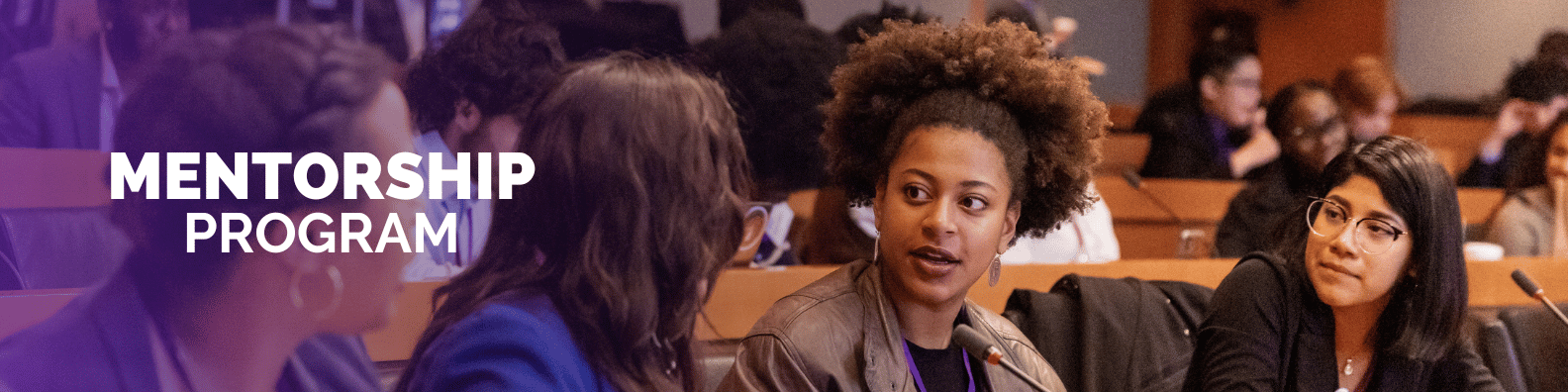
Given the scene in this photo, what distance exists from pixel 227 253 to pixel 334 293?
139 mm

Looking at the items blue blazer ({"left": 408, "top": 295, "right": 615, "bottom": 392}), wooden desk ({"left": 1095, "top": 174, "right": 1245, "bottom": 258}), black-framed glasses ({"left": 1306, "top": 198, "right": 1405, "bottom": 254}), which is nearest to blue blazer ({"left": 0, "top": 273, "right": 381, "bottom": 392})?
blue blazer ({"left": 408, "top": 295, "right": 615, "bottom": 392})

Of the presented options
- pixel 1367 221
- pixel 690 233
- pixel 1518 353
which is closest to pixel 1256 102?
pixel 1518 353

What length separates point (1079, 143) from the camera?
143 cm

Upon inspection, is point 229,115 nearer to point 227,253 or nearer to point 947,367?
point 227,253

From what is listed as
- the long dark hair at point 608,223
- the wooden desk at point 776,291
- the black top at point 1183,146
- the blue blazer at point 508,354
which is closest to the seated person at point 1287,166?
the wooden desk at point 776,291

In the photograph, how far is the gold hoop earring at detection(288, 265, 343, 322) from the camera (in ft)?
4.57

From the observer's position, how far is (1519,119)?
326 cm

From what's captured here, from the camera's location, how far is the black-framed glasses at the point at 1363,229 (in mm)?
1546

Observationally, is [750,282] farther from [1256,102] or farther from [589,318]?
[1256,102]

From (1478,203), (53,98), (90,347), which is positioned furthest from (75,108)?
(1478,203)

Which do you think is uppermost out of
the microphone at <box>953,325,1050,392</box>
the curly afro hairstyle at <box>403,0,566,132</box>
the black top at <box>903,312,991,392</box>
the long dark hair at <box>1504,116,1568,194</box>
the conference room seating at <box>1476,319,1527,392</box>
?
the curly afro hairstyle at <box>403,0,566,132</box>

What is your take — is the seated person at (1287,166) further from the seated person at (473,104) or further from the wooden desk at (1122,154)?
the seated person at (473,104)

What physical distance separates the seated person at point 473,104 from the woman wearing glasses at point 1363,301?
1046 millimetres

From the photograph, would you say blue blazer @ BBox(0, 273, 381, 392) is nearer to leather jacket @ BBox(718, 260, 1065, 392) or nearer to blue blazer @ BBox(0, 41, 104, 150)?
blue blazer @ BBox(0, 41, 104, 150)
